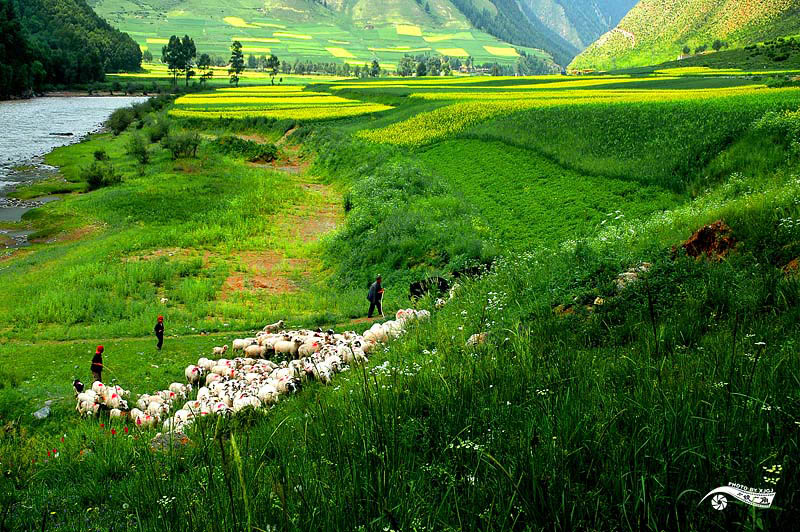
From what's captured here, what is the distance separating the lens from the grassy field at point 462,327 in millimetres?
3287

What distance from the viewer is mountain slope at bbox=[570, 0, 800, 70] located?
133 metres

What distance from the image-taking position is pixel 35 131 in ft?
231

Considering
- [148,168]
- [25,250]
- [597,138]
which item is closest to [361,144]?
[148,168]

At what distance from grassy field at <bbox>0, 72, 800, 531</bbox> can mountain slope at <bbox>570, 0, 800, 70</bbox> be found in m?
128

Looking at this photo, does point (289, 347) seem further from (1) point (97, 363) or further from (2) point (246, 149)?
(2) point (246, 149)

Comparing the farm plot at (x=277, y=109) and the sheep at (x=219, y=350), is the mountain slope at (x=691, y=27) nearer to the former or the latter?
the farm plot at (x=277, y=109)

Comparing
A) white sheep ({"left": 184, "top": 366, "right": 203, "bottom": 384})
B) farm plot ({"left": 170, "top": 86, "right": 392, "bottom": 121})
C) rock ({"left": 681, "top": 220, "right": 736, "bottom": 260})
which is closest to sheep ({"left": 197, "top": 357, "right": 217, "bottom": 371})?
white sheep ({"left": 184, "top": 366, "right": 203, "bottom": 384})

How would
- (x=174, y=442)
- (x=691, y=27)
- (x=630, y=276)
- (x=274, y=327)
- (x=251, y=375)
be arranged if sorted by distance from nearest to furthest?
(x=174, y=442)
(x=630, y=276)
(x=251, y=375)
(x=274, y=327)
(x=691, y=27)

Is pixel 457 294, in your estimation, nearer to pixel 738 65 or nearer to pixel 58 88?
pixel 738 65

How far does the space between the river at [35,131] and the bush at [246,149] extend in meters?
14.0

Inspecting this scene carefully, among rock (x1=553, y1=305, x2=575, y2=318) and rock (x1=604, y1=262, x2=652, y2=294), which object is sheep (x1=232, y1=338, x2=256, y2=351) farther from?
rock (x1=604, y1=262, x2=652, y2=294)

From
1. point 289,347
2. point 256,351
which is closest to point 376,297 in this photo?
point 289,347

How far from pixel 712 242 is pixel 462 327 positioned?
4.98 meters

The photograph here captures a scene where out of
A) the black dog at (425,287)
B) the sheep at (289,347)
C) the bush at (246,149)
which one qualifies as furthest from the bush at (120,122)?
the sheep at (289,347)
